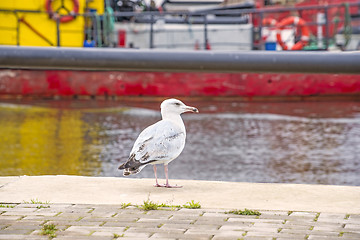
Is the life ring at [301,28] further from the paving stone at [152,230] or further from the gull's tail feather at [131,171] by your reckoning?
the paving stone at [152,230]

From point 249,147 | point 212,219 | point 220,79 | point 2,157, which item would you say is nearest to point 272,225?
point 212,219

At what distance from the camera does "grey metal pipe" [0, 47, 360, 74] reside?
2.29 metres

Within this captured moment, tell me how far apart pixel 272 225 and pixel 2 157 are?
22.8ft

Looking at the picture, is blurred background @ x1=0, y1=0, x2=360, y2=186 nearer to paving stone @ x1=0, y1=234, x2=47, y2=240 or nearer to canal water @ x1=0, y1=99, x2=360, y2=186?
canal water @ x1=0, y1=99, x2=360, y2=186

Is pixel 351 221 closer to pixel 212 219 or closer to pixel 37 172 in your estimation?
pixel 212 219

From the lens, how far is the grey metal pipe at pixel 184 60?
2.29m

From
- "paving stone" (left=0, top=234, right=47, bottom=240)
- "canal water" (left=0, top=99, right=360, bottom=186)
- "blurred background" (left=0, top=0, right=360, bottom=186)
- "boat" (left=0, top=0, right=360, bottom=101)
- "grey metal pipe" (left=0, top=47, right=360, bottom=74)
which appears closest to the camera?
"grey metal pipe" (left=0, top=47, right=360, bottom=74)

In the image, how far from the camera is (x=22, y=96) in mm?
20578

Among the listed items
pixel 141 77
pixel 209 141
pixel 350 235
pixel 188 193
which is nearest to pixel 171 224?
pixel 350 235

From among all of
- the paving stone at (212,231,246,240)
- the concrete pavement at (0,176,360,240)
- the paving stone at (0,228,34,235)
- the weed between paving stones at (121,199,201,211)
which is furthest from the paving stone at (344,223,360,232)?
the paving stone at (0,228,34,235)

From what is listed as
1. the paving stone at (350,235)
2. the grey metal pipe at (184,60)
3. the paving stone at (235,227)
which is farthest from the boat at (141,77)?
the grey metal pipe at (184,60)

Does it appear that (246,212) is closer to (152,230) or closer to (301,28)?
(152,230)

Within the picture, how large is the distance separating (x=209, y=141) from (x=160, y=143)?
740cm

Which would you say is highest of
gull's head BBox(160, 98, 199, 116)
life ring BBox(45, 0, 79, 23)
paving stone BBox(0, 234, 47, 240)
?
life ring BBox(45, 0, 79, 23)
